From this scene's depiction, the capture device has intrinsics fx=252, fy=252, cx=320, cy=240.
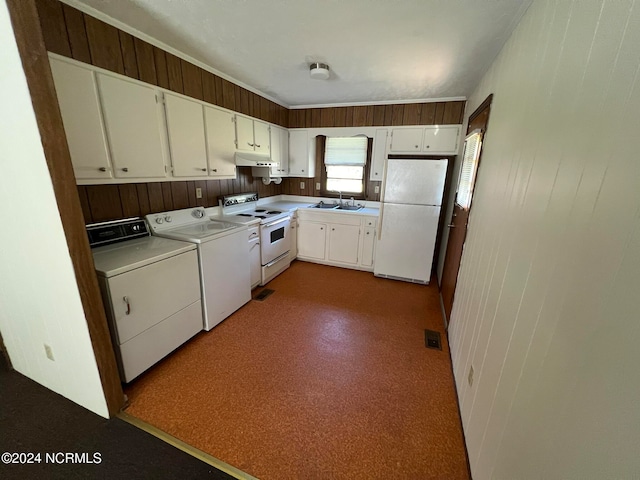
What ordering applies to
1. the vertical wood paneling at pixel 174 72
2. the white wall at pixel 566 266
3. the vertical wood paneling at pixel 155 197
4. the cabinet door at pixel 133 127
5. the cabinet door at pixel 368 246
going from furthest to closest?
the cabinet door at pixel 368 246 → the vertical wood paneling at pixel 155 197 → the vertical wood paneling at pixel 174 72 → the cabinet door at pixel 133 127 → the white wall at pixel 566 266

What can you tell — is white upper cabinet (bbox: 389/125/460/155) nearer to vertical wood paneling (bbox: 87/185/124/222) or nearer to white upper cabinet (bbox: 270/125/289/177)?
white upper cabinet (bbox: 270/125/289/177)

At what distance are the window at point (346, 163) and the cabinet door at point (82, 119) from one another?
3.05 meters

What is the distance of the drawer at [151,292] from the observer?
1.62 metres

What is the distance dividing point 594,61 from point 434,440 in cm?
190

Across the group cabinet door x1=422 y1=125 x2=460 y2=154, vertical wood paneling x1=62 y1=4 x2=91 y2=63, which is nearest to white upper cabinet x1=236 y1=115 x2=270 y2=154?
vertical wood paneling x1=62 y1=4 x2=91 y2=63

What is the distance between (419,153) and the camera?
360 centimetres

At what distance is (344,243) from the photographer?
12.8 ft

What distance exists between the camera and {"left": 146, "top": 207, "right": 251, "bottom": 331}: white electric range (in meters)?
2.27

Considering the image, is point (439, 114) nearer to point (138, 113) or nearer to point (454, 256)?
point (454, 256)

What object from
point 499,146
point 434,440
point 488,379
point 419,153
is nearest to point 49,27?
point 499,146

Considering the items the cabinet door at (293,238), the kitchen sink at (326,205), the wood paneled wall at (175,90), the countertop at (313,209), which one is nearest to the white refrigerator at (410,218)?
the countertop at (313,209)

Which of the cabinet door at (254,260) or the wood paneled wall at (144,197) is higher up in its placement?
the wood paneled wall at (144,197)

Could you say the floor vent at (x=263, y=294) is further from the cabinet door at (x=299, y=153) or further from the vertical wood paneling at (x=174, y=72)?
the vertical wood paneling at (x=174, y=72)

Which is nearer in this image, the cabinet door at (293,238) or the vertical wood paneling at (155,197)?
the vertical wood paneling at (155,197)
